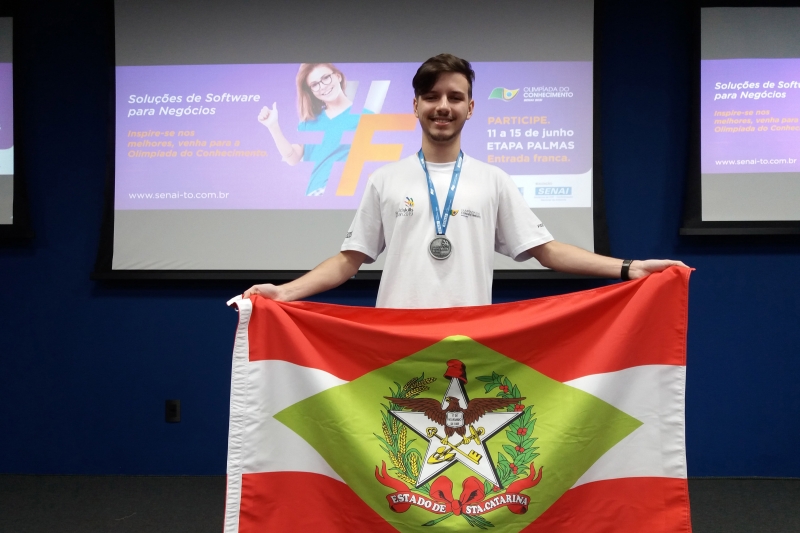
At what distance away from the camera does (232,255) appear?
342cm

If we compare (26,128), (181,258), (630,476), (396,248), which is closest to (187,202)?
(181,258)

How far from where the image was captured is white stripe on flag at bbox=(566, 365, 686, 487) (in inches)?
65.7

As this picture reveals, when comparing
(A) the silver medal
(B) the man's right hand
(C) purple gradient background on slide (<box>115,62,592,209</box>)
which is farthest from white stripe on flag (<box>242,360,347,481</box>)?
(C) purple gradient background on slide (<box>115,62,592,209</box>)

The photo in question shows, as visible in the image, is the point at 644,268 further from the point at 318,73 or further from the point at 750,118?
the point at 318,73

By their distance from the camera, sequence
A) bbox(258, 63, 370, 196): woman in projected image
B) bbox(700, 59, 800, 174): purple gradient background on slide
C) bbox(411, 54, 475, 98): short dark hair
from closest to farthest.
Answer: bbox(411, 54, 475, 98): short dark hair < bbox(700, 59, 800, 174): purple gradient background on slide < bbox(258, 63, 370, 196): woman in projected image

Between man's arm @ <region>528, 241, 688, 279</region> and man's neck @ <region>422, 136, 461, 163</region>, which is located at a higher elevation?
man's neck @ <region>422, 136, 461, 163</region>

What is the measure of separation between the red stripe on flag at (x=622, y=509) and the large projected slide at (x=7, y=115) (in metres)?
3.34

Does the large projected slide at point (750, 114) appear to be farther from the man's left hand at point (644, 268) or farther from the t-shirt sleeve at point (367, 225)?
the t-shirt sleeve at point (367, 225)

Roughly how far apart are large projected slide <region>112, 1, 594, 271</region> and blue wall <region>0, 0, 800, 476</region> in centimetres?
24

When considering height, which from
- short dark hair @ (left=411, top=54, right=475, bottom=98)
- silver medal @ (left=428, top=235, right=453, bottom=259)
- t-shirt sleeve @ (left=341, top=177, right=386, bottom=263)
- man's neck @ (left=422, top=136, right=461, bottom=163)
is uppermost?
A: short dark hair @ (left=411, top=54, right=475, bottom=98)

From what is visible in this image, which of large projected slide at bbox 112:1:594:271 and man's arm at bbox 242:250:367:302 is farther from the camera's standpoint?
large projected slide at bbox 112:1:594:271

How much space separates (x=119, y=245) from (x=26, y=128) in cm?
90

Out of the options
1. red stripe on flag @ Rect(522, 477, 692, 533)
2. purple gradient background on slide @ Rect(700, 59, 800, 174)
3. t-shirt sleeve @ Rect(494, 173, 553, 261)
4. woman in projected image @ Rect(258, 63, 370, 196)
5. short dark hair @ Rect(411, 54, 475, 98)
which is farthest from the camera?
woman in projected image @ Rect(258, 63, 370, 196)

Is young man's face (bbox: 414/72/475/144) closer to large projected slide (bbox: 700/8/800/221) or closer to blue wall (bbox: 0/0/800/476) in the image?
blue wall (bbox: 0/0/800/476)
